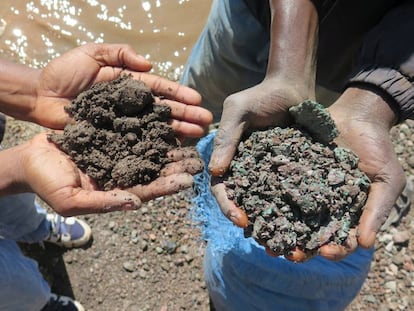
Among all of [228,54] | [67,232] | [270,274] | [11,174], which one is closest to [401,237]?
[270,274]

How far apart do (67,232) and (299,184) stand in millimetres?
1682

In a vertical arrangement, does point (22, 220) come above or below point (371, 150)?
below

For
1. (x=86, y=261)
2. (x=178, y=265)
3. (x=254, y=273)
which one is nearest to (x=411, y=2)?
(x=254, y=273)

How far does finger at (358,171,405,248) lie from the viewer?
1897 mm

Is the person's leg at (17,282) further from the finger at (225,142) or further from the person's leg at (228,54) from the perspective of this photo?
the person's leg at (228,54)

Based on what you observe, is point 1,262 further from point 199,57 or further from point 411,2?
point 411,2

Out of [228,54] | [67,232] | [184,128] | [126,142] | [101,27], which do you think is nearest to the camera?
[126,142]

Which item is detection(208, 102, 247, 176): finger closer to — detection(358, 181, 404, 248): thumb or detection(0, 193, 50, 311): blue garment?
detection(358, 181, 404, 248): thumb

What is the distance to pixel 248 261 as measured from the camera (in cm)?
227

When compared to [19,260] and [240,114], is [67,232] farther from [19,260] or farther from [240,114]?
[240,114]

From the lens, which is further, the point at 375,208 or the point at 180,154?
the point at 180,154

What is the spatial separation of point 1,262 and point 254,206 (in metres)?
1.14

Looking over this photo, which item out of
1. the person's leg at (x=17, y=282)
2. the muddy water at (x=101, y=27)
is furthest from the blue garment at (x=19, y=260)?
the muddy water at (x=101, y=27)

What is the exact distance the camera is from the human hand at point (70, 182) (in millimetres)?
1889
